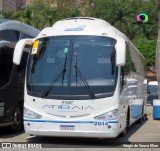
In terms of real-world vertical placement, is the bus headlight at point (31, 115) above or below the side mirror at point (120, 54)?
below

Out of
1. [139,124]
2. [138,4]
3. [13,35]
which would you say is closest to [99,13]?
[138,4]

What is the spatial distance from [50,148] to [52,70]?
77.9 inches

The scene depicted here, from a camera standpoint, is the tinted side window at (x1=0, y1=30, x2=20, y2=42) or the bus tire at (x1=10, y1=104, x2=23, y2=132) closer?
the tinted side window at (x1=0, y1=30, x2=20, y2=42)

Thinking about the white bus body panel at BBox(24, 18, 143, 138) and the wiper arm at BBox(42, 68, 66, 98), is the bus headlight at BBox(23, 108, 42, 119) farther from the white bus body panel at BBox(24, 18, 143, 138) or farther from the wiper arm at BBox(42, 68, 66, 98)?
the wiper arm at BBox(42, 68, 66, 98)

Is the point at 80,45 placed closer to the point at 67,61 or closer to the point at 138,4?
the point at 67,61

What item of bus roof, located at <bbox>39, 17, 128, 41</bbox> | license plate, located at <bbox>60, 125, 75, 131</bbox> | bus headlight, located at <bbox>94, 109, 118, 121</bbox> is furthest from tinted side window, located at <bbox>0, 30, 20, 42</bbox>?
bus headlight, located at <bbox>94, 109, 118, 121</bbox>

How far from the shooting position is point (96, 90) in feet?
36.2

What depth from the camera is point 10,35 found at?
13.6m

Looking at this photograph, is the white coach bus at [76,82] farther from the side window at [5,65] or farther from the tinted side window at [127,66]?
the side window at [5,65]

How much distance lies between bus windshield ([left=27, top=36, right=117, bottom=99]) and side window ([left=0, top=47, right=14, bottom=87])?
1.49m

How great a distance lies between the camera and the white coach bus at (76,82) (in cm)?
1091

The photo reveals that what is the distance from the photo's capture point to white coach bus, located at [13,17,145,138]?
35.8 feet

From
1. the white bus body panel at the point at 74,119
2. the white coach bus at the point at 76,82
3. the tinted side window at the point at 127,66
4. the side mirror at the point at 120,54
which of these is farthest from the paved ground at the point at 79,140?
the side mirror at the point at 120,54

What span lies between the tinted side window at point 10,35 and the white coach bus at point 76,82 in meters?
1.58
